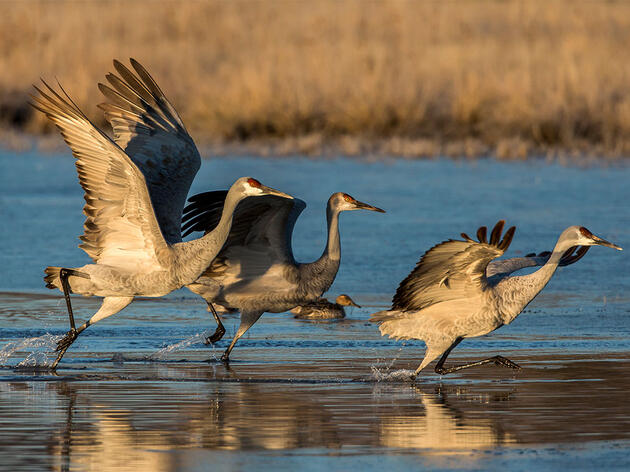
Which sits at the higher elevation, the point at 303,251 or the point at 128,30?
the point at 128,30

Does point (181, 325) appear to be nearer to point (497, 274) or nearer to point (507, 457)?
point (497, 274)

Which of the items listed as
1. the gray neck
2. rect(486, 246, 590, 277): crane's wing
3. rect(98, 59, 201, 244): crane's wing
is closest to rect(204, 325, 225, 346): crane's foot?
rect(98, 59, 201, 244): crane's wing

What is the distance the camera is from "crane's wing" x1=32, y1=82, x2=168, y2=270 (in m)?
8.87

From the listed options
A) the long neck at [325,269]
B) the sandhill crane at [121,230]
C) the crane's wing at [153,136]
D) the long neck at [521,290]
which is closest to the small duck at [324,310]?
the long neck at [325,269]

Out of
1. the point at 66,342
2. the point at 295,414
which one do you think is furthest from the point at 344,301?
the point at 295,414

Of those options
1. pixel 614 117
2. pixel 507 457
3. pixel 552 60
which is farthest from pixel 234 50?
pixel 507 457

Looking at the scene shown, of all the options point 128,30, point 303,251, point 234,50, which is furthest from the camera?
point 128,30

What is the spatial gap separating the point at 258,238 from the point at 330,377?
1651mm

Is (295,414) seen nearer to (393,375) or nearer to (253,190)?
(393,375)

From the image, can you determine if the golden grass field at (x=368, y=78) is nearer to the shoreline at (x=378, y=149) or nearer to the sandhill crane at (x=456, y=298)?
the shoreline at (x=378, y=149)

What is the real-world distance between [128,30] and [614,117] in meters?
16.3

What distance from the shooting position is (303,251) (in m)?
14.2

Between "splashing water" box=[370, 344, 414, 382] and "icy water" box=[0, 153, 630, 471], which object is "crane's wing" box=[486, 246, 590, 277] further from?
"splashing water" box=[370, 344, 414, 382]

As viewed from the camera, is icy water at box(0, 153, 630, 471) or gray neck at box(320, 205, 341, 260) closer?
icy water at box(0, 153, 630, 471)
